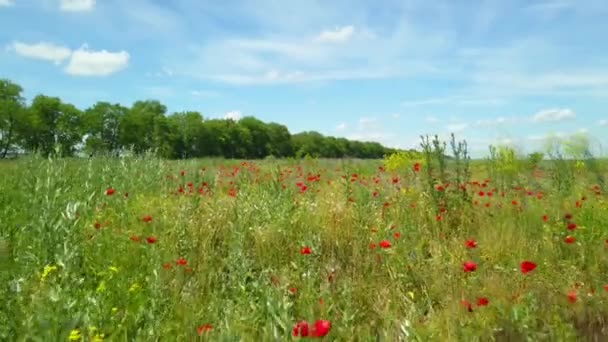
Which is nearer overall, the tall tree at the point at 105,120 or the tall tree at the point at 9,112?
the tall tree at the point at 9,112

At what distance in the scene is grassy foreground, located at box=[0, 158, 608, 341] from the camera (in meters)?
2.76

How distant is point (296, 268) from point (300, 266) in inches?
1.4

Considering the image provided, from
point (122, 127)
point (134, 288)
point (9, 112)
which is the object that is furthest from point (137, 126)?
point (134, 288)

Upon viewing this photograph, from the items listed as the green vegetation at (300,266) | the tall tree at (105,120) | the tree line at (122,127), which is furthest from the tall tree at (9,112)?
the green vegetation at (300,266)

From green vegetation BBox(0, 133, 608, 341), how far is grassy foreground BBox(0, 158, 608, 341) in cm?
2

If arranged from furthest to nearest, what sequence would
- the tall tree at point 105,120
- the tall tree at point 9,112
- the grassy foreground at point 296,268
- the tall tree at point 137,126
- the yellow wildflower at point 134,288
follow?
1. the tall tree at point 137,126
2. the tall tree at point 105,120
3. the tall tree at point 9,112
4. the yellow wildflower at point 134,288
5. the grassy foreground at point 296,268

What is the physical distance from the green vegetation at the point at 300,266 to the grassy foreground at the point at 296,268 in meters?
0.02

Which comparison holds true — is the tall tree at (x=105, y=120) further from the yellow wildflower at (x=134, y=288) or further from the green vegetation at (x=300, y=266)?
the yellow wildflower at (x=134, y=288)

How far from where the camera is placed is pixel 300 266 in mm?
3816

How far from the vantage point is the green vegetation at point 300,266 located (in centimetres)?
278

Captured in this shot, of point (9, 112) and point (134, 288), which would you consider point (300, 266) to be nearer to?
point (134, 288)

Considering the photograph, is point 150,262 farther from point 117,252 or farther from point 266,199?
point 266,199

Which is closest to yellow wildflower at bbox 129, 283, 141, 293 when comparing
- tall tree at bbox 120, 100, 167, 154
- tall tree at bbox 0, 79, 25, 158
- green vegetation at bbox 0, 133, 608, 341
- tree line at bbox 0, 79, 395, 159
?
green vegetation at bbox 0, 133, 608, 341

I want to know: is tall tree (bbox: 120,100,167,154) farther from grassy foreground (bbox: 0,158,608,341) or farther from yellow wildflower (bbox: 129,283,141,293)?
yellow wildflower (bbox: 129,283,141,293)
